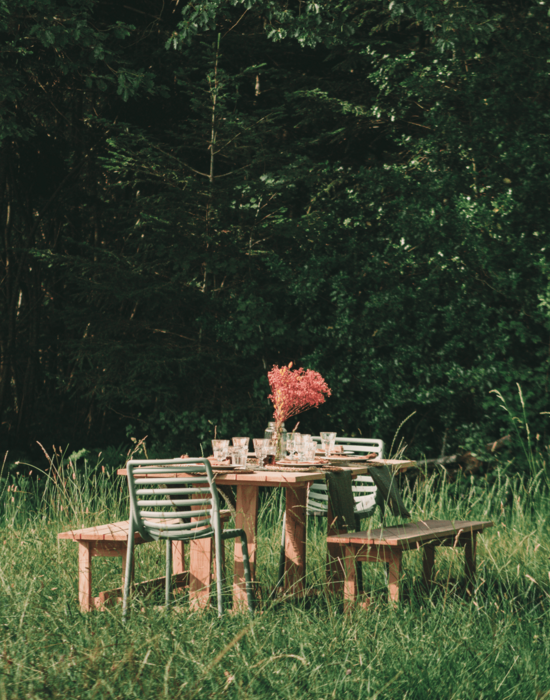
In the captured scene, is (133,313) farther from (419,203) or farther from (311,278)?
(419,203)

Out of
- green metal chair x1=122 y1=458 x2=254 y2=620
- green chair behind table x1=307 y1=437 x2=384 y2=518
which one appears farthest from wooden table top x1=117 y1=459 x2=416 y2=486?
green chair behind table x1=307 y1=437 x2=384 y2=518

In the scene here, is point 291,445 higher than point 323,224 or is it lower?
lower

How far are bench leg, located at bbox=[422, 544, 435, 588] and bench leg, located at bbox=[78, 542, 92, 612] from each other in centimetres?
173

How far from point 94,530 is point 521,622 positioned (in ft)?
6.96

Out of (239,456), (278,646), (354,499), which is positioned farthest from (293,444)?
(278,646)

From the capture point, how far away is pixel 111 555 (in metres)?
4.02

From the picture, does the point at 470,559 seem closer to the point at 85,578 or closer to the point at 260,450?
the point at 260,450

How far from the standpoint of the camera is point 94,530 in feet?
13.3

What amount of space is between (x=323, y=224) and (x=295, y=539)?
12.8ft

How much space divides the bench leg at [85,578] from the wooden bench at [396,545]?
1.19 m

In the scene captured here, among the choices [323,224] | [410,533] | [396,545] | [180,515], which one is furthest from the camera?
[323,224]

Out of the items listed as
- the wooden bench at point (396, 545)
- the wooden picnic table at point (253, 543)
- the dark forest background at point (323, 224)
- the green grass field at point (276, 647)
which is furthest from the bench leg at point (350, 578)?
the dark forest background at point (323, 224)

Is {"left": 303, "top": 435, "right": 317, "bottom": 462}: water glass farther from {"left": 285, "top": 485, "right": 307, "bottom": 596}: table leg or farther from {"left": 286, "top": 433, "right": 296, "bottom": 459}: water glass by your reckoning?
{"left": 285, "top": 485, "right": 307, "bottom": 596}: table leg

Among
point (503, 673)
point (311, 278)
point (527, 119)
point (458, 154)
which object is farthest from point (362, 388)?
point (503, 673)
